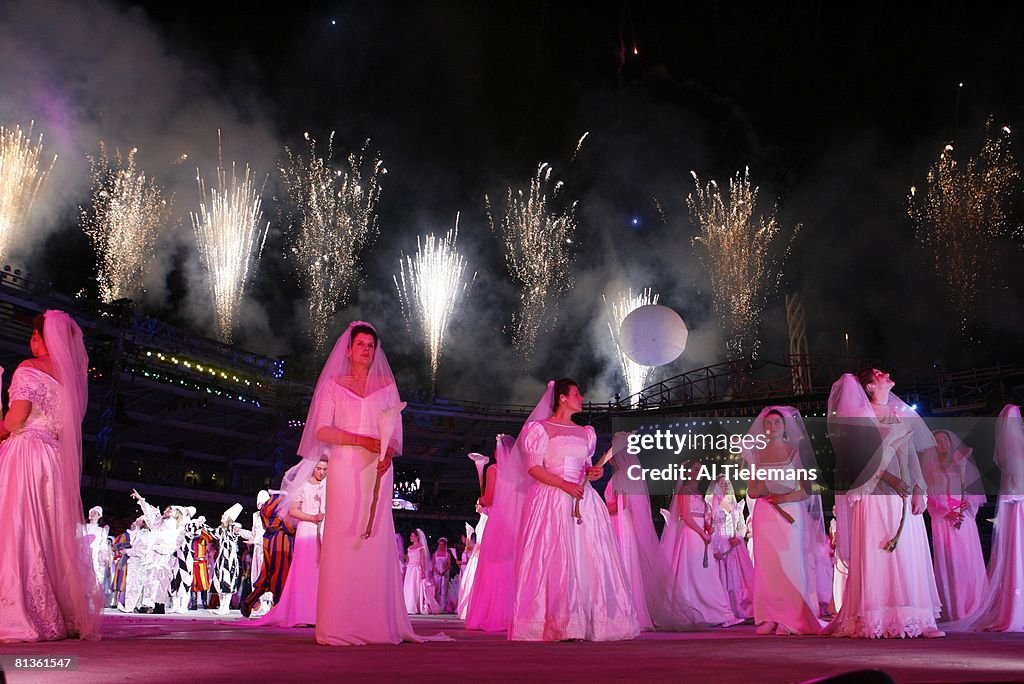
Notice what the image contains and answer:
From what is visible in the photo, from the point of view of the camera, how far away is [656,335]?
782 inches

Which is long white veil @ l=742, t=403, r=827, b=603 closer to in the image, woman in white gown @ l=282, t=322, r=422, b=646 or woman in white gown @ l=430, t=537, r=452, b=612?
woman in white gown @ l=282, t=322, r=422, b=646

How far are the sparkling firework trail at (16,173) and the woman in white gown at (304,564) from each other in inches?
693

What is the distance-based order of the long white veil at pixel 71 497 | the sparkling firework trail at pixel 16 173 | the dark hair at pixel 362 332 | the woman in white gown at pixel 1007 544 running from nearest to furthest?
Result: the long white veil at pixel 71 497, the dark hair at pixel 362 332, the woman in white gown at pixel 1007 544, the sparkling firework trail at pixel 16 173

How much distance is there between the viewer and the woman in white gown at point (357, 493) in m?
5.78

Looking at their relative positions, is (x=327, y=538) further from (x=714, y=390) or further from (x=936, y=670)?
(x=714, y=390)

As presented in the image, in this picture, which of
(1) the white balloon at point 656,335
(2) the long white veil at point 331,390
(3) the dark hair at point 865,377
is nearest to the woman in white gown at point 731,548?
(3) the dark hair at point 865,377

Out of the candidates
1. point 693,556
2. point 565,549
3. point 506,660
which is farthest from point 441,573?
point 506,660

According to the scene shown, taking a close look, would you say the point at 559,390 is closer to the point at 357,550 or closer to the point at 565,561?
the point at 565,561

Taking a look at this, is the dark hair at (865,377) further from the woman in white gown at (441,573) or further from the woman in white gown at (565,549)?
the woman in white gown at (441,573)

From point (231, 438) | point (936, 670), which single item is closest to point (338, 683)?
point (936, 670)

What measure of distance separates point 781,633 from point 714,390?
2580cm

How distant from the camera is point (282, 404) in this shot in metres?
34.0

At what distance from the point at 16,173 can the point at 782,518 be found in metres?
21.9

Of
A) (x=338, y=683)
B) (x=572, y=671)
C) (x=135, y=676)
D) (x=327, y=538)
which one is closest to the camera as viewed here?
(x=338, y=683)
